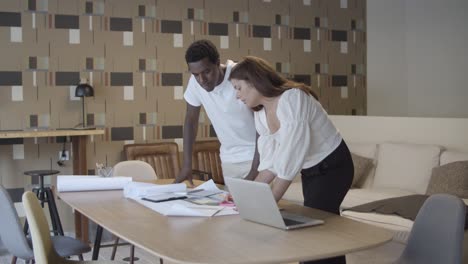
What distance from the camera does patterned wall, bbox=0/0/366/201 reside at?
216 inches

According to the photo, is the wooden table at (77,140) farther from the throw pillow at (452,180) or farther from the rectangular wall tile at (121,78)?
the throw pillow at (452,180)

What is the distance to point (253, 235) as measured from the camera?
2.25m

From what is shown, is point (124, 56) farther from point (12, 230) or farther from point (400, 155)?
point (12, 230)

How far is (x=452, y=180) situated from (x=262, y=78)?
107 inches

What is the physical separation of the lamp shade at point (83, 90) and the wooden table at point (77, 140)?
339 millimetres

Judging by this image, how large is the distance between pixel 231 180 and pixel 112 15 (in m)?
3.77

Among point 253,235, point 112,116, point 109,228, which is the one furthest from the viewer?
point 112,116

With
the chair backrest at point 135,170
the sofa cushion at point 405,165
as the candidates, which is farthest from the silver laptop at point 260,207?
the sofa cushion at point 405,165

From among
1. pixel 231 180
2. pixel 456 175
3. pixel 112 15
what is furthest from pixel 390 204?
pixel 112 15

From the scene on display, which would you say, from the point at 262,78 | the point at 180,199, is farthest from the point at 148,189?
the point at 262,78

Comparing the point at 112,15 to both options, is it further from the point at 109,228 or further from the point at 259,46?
the point at 109,228

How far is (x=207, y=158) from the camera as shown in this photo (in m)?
6.28

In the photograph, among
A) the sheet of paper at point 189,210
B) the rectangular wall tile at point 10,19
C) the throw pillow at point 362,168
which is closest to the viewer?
the sheet of paper at point 189,210

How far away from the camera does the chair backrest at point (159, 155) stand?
588 centimetres
